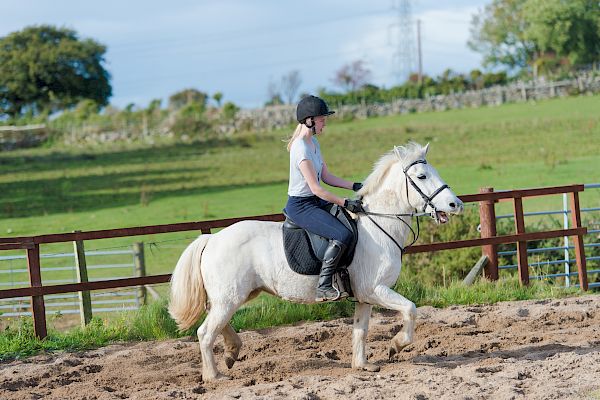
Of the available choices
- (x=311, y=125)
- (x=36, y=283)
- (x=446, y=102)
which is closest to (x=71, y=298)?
(x=36, y=283)

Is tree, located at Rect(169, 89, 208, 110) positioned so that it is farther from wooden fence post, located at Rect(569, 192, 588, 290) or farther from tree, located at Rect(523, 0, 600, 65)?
wooden fence post, located at Rect(569, 192, 588, 290)

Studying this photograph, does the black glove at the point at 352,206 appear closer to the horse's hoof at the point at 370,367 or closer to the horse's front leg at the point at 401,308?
the horse's front leg at the point at 401,308

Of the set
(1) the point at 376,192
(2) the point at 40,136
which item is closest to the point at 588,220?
(1) the point at 376,192

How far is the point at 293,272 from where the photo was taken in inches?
324

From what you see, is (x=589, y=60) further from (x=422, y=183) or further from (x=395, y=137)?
(x=422, y=183)

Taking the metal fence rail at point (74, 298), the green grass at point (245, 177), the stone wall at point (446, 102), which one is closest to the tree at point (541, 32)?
the stone wall at point (446, 102)

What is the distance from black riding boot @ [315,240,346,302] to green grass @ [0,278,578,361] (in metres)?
2.66

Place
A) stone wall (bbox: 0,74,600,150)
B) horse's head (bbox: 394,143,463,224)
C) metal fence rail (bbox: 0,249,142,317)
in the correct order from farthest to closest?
stone wall (bbox: 0,74,600,150) < metal fence rail (bbox: 0,249,142,317) < horse's head (bbox: 394,143,463,224)

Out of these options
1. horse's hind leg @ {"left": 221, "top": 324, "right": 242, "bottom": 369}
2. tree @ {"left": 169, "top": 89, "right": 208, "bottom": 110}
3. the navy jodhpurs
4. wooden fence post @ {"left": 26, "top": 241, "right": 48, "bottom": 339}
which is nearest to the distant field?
wooden fence post @ {"left": 26, "top": 241, "right": 48, "bottom": 339}

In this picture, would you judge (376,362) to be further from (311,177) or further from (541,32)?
(541,32)

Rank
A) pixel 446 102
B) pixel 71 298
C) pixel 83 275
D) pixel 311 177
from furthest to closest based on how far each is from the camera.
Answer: pixel 446 102, pixel 71 298, pixel 83 275, pixel 311 177

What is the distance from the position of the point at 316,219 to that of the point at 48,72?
5558cm

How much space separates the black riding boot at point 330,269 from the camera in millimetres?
8070

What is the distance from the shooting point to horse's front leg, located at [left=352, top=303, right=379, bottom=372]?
8.30 metres
